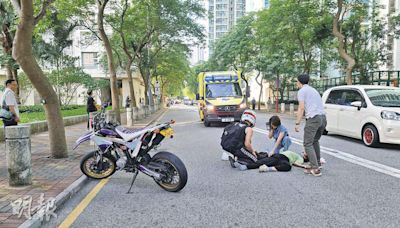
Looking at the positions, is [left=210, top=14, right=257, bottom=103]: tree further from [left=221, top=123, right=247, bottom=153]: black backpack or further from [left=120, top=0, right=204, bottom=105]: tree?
[left=221, top=123, right=247, bottom=153]: black backpack

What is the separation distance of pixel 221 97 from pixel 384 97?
830 cm

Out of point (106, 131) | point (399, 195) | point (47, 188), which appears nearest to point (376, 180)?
point (399, 195)

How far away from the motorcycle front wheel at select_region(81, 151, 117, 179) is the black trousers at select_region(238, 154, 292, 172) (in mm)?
2609

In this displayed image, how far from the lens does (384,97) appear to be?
10477 millimetres

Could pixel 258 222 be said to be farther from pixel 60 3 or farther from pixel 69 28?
pixel 69 28

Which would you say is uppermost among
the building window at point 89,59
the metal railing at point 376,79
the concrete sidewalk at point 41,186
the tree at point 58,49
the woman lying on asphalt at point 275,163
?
the building window at point 89,59

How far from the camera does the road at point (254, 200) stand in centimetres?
450

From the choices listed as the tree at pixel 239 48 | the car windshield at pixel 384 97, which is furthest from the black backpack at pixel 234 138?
the tree at pixel 239 48

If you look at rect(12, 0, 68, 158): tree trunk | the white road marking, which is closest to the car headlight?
the white road marking

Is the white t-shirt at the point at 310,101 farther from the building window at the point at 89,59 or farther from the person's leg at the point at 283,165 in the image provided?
the building window at the point at 89,59

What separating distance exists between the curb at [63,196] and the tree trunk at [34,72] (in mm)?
2273

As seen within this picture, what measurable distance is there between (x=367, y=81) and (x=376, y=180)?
1828cm

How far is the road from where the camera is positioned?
4.50 meters

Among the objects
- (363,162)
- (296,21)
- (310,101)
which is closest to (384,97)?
(363,162)
